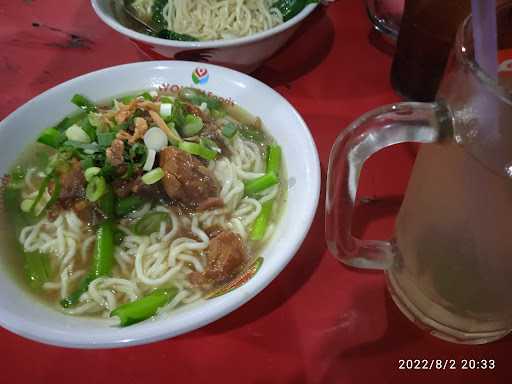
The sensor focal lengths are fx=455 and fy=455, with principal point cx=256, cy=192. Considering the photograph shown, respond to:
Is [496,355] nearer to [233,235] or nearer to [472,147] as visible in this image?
[472,147]

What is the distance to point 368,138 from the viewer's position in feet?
2.43

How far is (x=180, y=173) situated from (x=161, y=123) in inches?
7.0

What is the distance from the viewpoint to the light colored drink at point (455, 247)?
0.77 meters

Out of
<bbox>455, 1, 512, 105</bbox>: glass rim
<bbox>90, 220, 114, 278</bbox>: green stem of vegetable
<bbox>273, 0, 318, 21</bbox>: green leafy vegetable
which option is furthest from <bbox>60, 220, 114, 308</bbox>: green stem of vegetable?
<bbox>273, 0, 318, 21</bbox>: green leafy vegetable

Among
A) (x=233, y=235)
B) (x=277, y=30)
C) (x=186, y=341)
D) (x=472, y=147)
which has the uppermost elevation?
(x=472, y=147)

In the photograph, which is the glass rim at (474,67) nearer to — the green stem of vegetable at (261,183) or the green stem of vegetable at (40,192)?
the green stem of vegetable at (261,183)

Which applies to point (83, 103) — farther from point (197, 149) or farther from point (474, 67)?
point (474, 67)

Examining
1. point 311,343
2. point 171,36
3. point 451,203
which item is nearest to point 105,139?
point 171,36

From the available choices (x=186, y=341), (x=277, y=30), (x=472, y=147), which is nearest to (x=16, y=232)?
(x=186, y=341)

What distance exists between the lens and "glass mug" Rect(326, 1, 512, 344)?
71 centimetres

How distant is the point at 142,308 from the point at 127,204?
339 millimetres

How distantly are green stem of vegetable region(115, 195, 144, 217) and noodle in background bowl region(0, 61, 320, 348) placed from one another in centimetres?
31

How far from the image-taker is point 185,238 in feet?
4.17

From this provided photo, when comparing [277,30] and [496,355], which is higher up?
[277,30]
